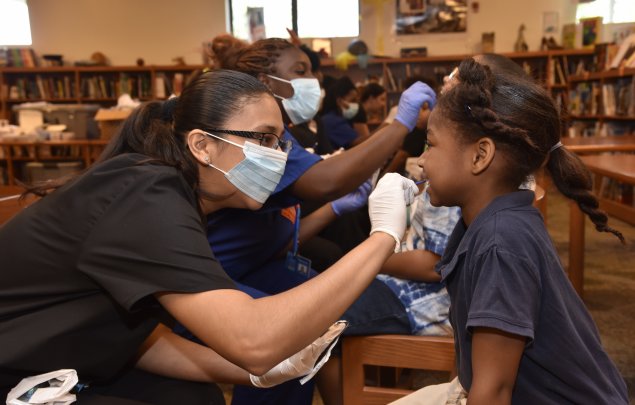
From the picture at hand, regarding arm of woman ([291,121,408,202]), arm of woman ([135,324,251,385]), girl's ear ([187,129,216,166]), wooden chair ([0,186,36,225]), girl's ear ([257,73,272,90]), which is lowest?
arm of woman ([135,324,251,385])

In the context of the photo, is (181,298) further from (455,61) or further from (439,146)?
(455,61)

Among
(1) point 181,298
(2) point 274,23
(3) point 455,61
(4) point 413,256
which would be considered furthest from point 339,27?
(1) point 181,298

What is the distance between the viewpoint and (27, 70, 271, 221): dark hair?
46.5 inches

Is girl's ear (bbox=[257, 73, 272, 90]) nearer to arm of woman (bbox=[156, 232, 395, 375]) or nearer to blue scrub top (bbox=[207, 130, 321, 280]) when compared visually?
blue scrub top (bbox=[207, 130, 321, 280])

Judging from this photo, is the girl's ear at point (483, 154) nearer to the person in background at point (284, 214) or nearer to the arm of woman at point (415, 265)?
the arm of woman at point (415, 265)

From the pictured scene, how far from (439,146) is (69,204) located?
67cm

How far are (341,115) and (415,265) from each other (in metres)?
2.86

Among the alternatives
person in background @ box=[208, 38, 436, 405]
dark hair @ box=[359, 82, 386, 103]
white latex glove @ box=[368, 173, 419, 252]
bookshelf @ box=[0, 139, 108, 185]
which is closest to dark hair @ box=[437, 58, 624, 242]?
white latex glove @ box=[368, 173, 419, 252]

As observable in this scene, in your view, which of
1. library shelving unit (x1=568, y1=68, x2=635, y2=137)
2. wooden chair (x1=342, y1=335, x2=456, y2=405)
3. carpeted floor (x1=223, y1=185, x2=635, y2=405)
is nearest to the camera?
wooden chair (x1=342, y1=335, x2=456, y2=405)

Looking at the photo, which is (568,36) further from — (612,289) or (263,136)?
(263,136)

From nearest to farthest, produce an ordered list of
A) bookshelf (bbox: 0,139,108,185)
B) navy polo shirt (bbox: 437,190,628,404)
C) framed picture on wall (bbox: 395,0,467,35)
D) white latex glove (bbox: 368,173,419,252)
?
navy polo shirt (bbox: 437,190,628,404) < white latex glove (bbox: 368,173,419,252) < bookshelf (bbox: 0,139,108,185) < framed picture on wall (bbox: 395,0,467,35)

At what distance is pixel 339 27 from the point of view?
794 cm

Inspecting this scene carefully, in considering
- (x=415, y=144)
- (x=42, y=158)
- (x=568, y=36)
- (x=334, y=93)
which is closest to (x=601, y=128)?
(x=568, y=36)

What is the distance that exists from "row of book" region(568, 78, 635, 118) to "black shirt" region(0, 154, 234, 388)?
5293 mm
